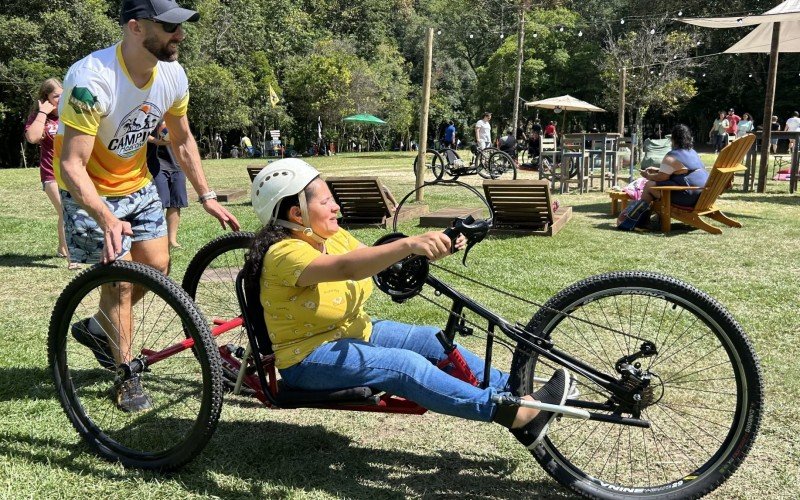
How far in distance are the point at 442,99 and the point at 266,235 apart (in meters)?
55.3

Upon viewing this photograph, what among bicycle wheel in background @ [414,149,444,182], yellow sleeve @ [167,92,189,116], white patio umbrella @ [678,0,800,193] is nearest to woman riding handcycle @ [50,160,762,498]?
yellow sleeve @ [167,92,189,116]

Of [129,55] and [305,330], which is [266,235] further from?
[129,55]

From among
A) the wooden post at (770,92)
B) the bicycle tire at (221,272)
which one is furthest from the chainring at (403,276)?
the wooden post at (770,92)

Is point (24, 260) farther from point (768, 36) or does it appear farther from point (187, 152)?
point (768, 36)

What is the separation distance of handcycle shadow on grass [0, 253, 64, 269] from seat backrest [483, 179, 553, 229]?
16.0ft

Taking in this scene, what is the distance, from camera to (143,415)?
3367 millimetres

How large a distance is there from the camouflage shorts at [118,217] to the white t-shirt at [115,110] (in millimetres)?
56

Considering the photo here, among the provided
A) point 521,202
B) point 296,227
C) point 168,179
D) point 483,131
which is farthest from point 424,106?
point 483,131

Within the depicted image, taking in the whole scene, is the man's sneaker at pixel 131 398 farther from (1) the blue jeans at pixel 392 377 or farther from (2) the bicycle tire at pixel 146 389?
(1) the blue jeans at pixel 392 377

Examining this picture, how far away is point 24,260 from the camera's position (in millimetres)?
7246

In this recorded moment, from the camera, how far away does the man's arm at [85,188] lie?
290 centimetres

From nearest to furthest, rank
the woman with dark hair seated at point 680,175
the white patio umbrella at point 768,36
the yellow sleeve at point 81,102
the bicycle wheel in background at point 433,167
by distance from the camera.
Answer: the yellow sleeve at point 81,102, the woman with dark hair seated at point 680,175, the white patio umbrella at point 768,36, the bicycle wheel in background at point 433,167

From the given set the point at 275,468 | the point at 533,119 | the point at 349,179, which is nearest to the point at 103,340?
the point at 275,468

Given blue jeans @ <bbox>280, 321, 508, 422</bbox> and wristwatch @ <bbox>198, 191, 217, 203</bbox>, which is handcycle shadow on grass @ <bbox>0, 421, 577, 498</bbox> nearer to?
blue jeans @ <bbox>280, 321, 508, 422</bbox>
